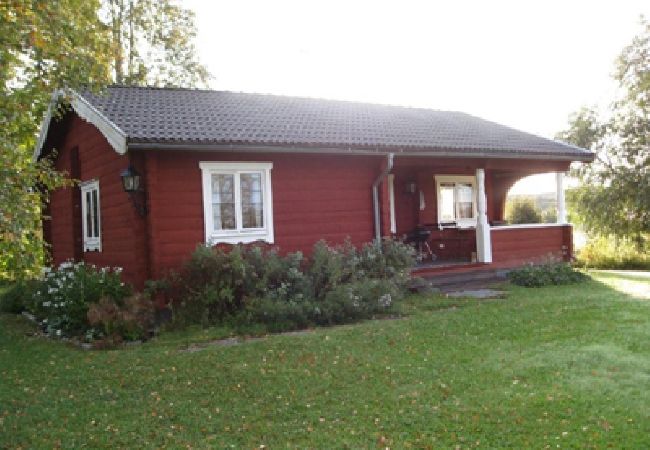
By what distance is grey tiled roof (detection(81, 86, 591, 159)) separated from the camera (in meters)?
10.4

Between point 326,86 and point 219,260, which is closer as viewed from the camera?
point 219,260

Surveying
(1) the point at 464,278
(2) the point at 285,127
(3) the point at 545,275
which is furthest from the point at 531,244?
(2) the point at 285,127

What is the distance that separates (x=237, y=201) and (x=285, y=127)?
1.96 metres

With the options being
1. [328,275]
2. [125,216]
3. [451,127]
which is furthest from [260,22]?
[328,275]

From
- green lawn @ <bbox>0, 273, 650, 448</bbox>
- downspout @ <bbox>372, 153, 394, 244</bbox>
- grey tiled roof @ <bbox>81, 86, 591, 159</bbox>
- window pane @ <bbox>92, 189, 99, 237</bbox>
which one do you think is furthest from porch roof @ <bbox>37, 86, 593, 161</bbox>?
green lawn @ <bbox>0, 273, 650, 448</bbox>

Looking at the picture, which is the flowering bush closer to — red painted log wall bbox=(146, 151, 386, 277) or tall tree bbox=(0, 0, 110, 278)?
red painted log wall bbox=(146, 151, 386, 277)

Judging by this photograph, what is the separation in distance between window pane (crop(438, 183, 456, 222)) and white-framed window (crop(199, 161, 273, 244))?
6776 millimetres

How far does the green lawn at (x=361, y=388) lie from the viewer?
15.5ft

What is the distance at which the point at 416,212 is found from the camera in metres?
16.0

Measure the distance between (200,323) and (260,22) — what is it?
13.1 meters

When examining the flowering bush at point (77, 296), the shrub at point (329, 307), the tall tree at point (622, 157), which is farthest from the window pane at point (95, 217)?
the tall tree at point (622, 157)

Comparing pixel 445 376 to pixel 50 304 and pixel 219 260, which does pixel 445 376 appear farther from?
pixel 50 304

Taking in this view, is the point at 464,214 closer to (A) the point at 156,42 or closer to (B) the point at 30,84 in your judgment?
(B) the point at 30,84

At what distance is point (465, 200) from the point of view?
16.9m
